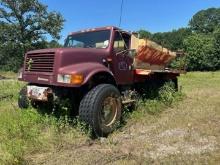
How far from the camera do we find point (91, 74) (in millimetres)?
8250

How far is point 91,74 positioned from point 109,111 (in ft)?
3.39

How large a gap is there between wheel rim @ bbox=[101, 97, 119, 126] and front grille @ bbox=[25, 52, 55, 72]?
138 centimetres

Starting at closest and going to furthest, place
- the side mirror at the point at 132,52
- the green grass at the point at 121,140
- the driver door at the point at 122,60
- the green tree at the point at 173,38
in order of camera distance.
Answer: the green grass at the point at 121,140
the driver door at the point at 122,60
the side mirror at the point at 132,52
the green tree at the point at 173,38

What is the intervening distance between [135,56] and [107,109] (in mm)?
2742

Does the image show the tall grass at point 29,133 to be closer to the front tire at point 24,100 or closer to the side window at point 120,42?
the front tire at point 24,100

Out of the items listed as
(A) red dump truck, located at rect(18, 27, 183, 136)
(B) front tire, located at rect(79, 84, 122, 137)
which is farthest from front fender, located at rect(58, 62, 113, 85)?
(B) front tire, located at rect(79, 84, 122, 137)

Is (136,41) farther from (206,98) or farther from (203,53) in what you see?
(203,53)

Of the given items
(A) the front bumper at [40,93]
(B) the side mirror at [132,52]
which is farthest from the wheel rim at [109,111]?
(B) the side mirror at [132,52]

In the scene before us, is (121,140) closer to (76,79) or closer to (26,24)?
(76,79)

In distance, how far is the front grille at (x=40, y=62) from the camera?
8531 millimetres

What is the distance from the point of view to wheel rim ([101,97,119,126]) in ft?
27.9

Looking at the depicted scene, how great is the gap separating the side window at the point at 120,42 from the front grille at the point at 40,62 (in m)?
1.99

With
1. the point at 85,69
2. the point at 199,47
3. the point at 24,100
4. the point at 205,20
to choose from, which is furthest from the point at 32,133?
the point at 205,20

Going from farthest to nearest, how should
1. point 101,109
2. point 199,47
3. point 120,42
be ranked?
point 199,47 < point 120,42 < point 101,109
